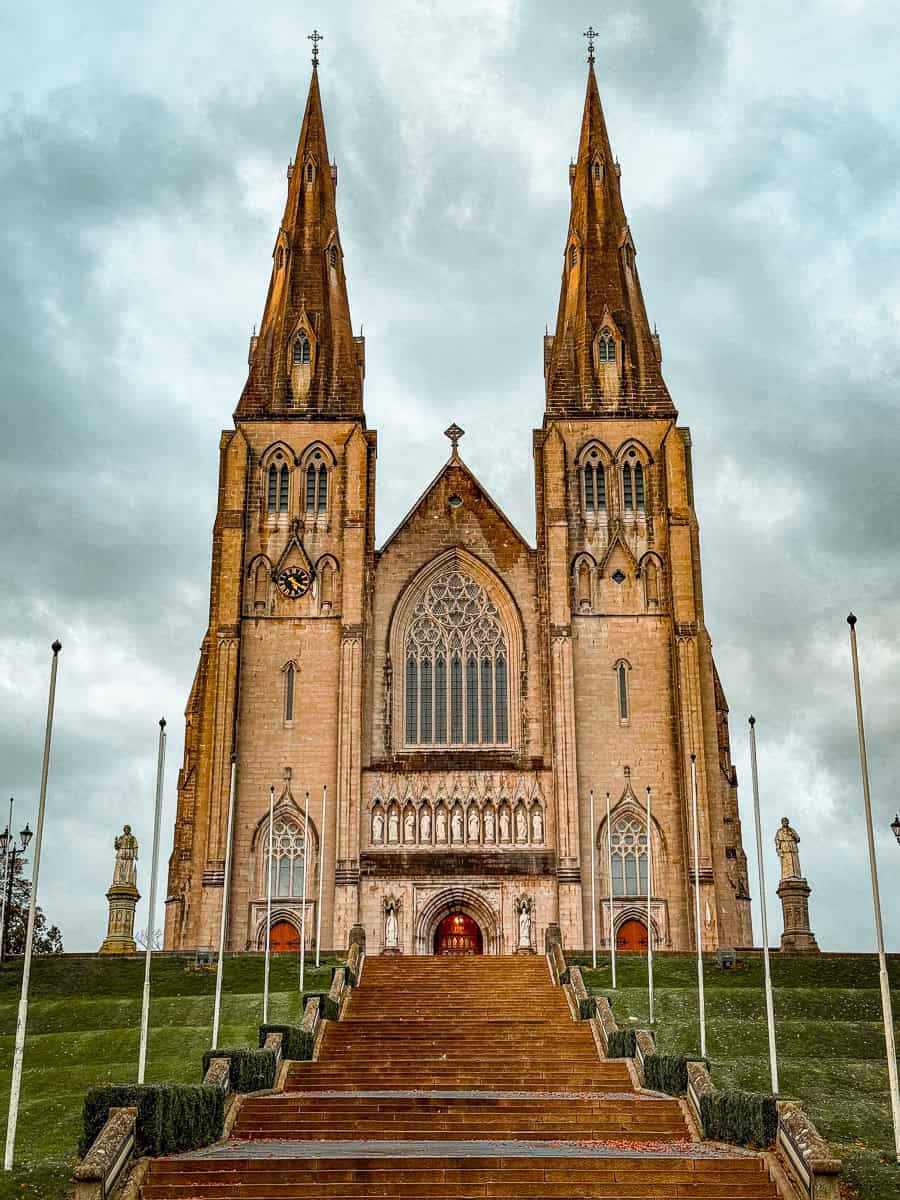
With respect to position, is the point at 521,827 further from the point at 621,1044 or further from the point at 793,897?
the point at 621,1044

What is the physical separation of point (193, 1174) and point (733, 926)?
97.3ft

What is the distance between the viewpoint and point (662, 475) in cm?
5209

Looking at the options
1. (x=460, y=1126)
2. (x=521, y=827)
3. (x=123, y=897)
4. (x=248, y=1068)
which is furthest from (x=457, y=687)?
(x=460, y=1126)

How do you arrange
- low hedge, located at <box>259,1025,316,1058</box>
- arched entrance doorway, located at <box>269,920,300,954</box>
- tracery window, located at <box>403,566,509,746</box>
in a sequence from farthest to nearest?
tracery window, located at <box>403,566,509,746</box> < arched entrance doorway, located at <box>269,920,300,954</box> < low hedge, located at <box>259,1025,316,1058</box>

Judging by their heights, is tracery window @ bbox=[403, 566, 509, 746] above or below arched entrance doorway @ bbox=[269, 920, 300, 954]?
above

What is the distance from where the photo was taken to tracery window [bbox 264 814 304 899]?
156 ft

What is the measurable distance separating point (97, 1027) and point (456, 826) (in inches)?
625

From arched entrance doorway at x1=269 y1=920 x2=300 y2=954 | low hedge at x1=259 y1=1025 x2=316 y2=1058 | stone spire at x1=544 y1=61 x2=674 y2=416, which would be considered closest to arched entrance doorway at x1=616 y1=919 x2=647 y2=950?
arched entrance doorway at x1=269 y1=920 x2=300 y2=954

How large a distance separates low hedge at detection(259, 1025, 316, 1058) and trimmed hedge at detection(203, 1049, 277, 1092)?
5.93 ft

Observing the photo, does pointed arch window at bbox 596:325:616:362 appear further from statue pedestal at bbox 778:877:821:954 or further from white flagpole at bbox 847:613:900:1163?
white flagpole at bbox 847:613:900:1163

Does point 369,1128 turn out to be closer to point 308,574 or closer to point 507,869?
point 507,869

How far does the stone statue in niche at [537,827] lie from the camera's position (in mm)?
47344

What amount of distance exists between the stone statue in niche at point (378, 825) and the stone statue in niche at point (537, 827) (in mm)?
4973

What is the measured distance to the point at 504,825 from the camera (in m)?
47.5
